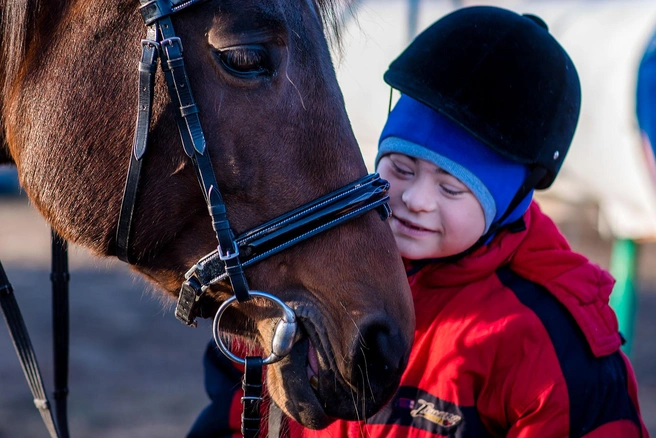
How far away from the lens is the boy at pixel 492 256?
1.69m

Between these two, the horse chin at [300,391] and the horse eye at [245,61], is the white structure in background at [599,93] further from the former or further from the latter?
the horse chin at [300,391]

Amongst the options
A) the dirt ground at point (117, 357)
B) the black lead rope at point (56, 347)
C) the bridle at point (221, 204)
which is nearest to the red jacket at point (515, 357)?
the bridle at point (221, 204)

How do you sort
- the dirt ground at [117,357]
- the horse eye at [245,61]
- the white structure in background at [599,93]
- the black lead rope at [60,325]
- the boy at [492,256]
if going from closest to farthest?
the horse eye at [245,61], the boy at [492,256], the black lead rope at [60,325], the white structure in background at [599,93], the dirt ground at [117,357]

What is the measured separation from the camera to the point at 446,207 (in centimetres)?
182

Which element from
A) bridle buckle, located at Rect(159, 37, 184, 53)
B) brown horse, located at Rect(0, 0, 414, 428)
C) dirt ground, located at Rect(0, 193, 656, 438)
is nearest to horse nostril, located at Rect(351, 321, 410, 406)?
brown horse, located at Rect(0, 0, 414, 428)

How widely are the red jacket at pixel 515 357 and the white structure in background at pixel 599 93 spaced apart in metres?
1.55

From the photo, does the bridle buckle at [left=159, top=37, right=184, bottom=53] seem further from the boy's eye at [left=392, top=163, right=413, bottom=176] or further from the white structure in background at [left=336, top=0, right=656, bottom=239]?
the white structure in background at [left=336, top=0, right=656, bottom=239]

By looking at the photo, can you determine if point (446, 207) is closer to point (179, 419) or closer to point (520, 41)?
point (520, 41)

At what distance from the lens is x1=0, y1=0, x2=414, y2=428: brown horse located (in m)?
1.59

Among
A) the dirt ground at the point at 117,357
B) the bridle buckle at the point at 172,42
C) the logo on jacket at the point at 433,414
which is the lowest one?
the dirt ground at the point at 117,357

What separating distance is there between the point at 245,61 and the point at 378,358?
71 centimetres

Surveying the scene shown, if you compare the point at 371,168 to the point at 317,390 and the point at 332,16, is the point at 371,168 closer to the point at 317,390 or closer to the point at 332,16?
the point at 332,16

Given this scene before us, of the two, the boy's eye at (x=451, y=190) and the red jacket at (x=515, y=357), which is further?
the boy's eye at (x=451, y=190)

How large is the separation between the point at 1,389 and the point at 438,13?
3703 millimetres
